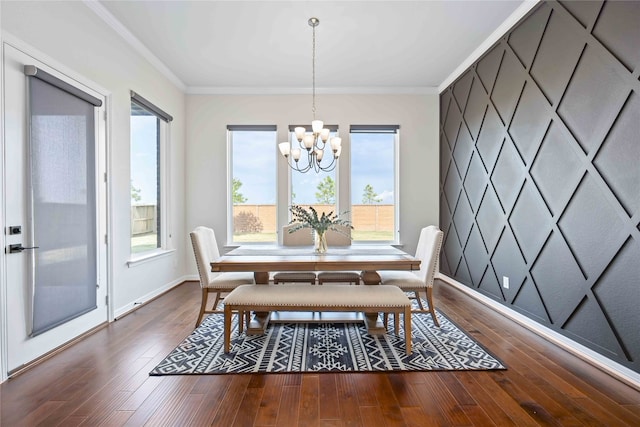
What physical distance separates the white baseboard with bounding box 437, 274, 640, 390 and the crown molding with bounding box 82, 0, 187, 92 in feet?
16.1

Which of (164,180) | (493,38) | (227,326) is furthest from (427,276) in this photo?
(164,180)

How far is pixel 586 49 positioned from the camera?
2320 millimetres

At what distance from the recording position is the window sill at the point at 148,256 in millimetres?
3529

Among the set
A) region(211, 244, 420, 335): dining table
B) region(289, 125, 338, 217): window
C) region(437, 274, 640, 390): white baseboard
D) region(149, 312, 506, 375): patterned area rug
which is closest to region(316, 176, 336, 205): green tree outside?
region(289, 125, 338, 217): window

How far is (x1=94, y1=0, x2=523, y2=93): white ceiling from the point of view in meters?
2.99

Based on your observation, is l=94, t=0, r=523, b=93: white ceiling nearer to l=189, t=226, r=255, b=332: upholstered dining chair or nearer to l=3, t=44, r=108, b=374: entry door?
l=3, t=44, r=108, b=374: entry door

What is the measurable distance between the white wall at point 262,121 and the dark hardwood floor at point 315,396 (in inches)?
109

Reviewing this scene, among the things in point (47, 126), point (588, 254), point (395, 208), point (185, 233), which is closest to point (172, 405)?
point (47, 126)

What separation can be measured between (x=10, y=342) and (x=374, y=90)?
4903 mm

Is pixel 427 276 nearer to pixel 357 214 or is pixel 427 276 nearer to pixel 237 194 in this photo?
pixel 357 214

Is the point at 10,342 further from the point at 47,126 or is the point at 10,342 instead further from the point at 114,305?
the point at 47,126

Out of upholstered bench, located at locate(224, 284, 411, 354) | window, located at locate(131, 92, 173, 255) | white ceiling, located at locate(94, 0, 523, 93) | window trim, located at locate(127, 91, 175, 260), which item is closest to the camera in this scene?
upholstered bench, located at locate(224, 284, 411, 354)

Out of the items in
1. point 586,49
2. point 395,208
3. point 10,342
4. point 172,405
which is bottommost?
point 172,405

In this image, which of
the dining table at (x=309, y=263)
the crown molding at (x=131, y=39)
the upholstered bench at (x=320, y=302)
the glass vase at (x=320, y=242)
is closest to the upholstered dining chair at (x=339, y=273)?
the dining table at (x=309, y=263)
